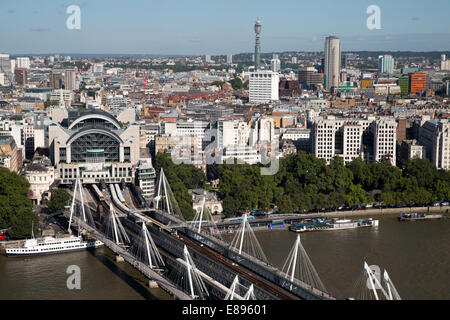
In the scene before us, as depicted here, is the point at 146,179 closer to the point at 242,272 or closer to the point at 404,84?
→ the point at 242,272

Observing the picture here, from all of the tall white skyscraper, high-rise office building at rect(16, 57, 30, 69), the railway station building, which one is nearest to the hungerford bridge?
the railway station building

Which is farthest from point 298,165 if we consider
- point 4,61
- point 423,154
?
point 4,61

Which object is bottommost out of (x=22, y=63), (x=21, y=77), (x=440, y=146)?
(x=440, y=146)

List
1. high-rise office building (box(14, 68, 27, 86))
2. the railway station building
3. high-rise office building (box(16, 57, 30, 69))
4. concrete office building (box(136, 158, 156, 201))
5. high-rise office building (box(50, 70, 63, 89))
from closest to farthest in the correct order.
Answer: concrete office building (box(136, 158, 156, 201)), the railway station building, high-rise office building (box(50, 70, 63, 89)), high-rise office building (box(14, 68, 27, 86)), high-rise office building (box(16, 57, 30, 69))

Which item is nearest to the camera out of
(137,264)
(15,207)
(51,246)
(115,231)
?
(137,264)

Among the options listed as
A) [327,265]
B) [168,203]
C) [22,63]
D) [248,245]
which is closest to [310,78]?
[22,63]

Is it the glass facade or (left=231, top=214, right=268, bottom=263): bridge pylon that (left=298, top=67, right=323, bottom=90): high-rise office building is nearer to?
the glass facade

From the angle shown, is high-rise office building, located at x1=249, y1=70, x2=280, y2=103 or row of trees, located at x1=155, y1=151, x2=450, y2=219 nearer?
row of trees, located at x1=155, y1=151, x2=450, y2=219
